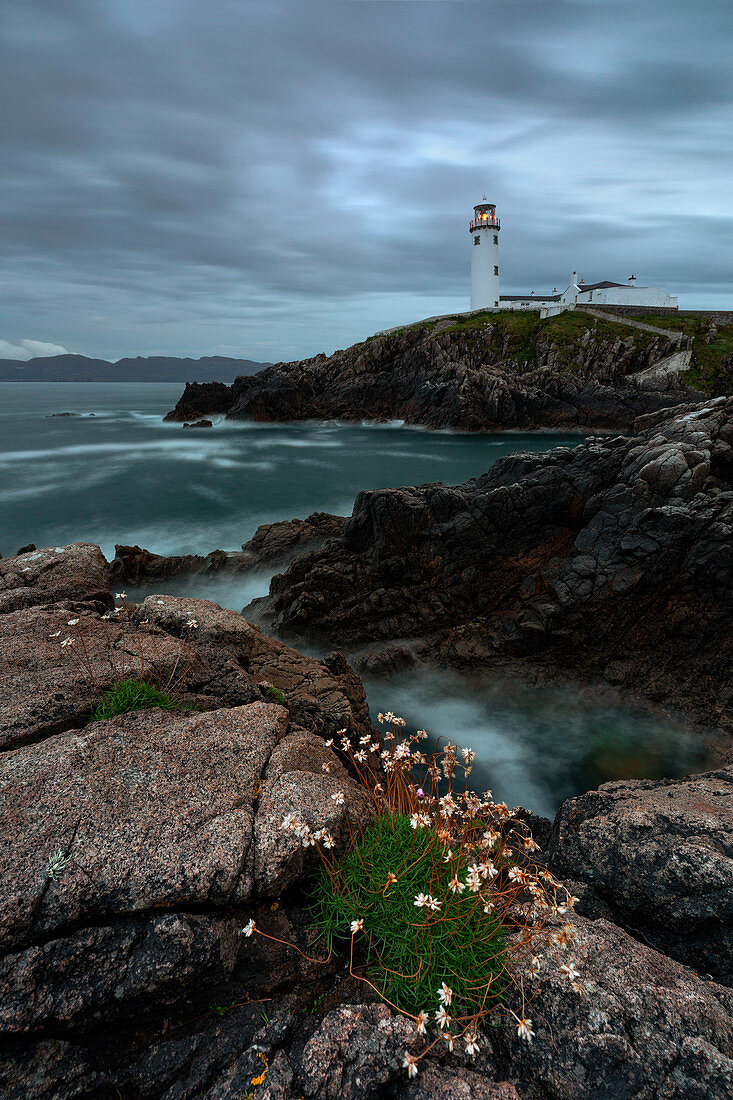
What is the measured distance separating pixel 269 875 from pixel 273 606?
1630 centimetres

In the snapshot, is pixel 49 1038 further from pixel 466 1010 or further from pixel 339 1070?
pixel 466 1010

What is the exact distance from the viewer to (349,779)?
18.7 ft

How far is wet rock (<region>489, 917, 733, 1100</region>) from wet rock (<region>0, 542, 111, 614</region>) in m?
9.52

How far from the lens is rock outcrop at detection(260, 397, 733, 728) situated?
622 inches

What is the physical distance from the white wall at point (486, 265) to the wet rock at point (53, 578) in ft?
390

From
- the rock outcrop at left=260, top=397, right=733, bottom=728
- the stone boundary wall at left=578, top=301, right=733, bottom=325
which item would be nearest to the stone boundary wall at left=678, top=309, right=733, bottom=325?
the stone boundary wall at left=578, top=301, right=733, bottom=325

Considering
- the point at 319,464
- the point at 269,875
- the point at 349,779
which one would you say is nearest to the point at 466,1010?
the point at 269,875

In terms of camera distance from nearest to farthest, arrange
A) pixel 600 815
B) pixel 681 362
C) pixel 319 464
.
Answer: pixel 600 815 < pixel 319 464 < pixel 681 362

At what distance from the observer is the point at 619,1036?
11.4 feet

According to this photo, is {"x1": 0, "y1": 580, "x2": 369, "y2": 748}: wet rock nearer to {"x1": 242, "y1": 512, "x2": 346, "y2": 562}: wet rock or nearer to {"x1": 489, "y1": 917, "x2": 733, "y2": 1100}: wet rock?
{"x1": 489, "y1": 917, "x2": 733, "y2": 1100}: wet rock

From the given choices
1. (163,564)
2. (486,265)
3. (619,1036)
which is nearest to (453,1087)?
(619,1036)

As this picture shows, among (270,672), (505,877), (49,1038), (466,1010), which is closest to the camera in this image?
(49,1038)

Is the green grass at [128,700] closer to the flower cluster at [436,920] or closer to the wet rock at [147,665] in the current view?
the wet rock at [147,665]

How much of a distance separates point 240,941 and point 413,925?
1.52 m
